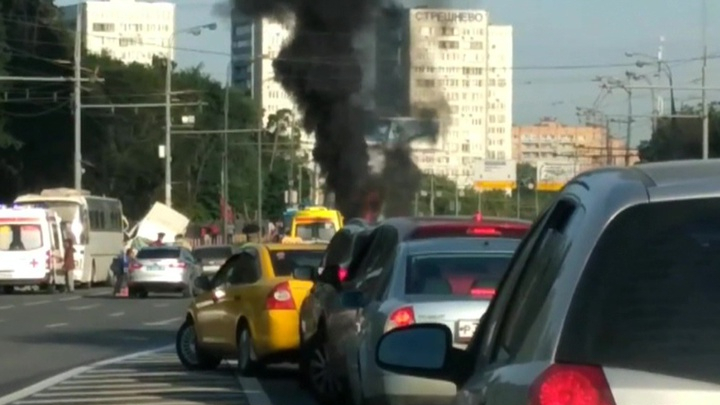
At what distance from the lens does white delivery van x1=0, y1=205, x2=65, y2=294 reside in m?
52.7

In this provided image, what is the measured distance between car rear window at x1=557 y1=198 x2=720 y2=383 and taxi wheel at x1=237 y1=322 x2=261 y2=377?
49.4ft

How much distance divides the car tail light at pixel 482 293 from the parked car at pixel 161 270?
36824 mm

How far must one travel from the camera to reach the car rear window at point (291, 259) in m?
19.7

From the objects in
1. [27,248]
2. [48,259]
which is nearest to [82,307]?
[27,248]

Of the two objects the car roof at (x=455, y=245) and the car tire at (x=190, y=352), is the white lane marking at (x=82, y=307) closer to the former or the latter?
the car tire at (x=190, y=352)

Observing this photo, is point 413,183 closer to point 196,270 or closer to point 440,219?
point 196,270

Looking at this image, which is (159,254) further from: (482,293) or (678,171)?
(678,171)

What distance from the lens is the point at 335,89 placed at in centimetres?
5422

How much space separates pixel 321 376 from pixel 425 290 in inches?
178

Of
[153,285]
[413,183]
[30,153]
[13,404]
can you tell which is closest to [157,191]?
[30,153]

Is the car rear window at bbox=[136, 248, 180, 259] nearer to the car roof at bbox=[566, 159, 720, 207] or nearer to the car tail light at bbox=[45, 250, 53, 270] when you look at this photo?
the car tail light at bbox=[45, 250, 53, 270]

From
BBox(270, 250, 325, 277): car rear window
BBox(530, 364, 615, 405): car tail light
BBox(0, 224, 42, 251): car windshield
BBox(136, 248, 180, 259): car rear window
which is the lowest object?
BBox(136, 248, 180, 259): car rear window

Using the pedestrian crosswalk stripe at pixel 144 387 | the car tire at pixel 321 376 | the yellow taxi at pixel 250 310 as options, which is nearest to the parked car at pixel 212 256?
the pedestrian crosswalk stripe at pixel 144 387

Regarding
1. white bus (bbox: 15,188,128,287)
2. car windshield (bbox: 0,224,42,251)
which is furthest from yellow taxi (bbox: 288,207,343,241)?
white bus (bbox: 15,188,128,287)
